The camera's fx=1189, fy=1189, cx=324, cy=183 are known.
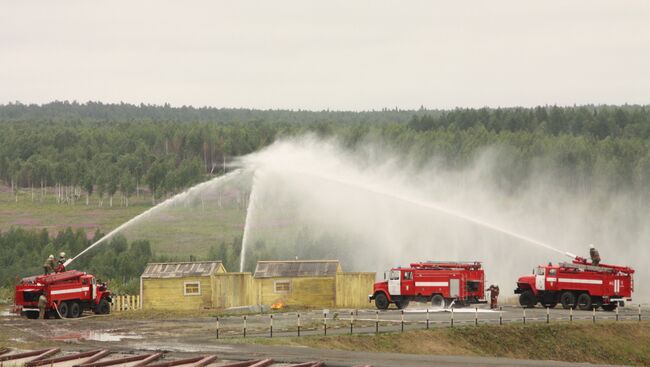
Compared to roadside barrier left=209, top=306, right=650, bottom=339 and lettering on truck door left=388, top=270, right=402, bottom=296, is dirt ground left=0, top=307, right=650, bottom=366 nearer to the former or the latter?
roadside barrier left=209, top=306, right=650, bottom=339

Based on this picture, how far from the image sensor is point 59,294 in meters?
67.6

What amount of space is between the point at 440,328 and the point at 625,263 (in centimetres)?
10122

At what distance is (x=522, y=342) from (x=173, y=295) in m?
31.1

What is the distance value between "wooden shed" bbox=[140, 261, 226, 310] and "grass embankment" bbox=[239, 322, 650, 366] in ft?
89.0

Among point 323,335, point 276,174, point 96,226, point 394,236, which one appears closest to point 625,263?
point 394,236

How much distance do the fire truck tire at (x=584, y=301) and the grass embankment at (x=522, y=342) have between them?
9323 millimetres

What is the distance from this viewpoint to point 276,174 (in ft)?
298

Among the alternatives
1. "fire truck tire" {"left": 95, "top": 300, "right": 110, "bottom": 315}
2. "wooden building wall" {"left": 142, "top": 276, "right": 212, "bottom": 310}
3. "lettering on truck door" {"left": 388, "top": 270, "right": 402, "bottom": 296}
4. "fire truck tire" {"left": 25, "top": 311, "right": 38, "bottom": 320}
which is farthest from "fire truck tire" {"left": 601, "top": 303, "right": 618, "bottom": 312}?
"fire truck tire" {"left": 25, "top": 311, "right": 38, "bottom": 320}

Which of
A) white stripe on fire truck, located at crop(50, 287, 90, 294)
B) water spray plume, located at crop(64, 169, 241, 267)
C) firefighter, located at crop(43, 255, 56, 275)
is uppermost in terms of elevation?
water spray plume, located at crop(64, 169, 241, 267)

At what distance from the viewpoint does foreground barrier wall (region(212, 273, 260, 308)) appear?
3103 inches

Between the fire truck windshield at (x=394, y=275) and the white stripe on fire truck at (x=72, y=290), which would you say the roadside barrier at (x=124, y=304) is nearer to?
the white stripe on fire truck at (x=72, y=290)

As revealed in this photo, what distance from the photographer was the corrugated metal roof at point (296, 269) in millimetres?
80812

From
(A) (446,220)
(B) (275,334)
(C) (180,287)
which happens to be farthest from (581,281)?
(A) (446,220)

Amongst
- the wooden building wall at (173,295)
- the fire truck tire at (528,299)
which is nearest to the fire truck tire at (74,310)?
the wooden building wall at (173,295)
